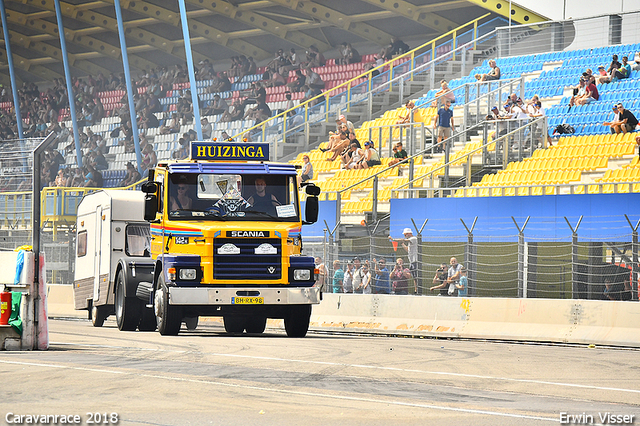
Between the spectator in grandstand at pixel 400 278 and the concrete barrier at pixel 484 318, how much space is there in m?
0.34

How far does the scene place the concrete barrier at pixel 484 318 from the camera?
15.8 meters

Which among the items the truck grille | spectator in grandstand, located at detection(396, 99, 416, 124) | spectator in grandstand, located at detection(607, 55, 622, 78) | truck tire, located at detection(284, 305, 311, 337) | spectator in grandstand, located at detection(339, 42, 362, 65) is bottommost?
truck tire, located at detection(284, 305, 311, 337)

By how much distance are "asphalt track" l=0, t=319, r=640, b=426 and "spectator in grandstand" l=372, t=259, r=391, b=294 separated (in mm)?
4099

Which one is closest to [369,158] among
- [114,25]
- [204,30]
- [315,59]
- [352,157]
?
[352,157]

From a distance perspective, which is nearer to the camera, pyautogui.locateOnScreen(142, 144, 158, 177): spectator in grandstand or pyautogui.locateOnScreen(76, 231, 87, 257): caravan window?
pyautogui.locateOnScreen(76, 231, 87, 257): caravan window

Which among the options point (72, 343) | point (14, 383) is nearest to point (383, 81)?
point (72, 343)

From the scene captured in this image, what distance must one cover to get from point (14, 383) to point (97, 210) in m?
11.0

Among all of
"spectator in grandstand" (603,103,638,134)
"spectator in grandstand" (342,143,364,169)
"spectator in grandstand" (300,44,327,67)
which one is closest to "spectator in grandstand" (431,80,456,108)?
"spectator in grandstand" (342,143,364,169)

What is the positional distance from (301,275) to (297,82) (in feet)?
101

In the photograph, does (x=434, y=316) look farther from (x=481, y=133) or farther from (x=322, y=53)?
(x=322, y=53)

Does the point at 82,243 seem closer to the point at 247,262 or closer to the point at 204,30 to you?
the point at 247,262

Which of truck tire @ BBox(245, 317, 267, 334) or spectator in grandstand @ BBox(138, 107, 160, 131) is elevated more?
spectator in grandstand @ BBox(138, 107, 160, 131)

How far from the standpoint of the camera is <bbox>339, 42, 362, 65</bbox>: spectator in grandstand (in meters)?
46.0

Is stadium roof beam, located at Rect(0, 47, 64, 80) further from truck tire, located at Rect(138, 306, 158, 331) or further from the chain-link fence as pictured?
truck tire, located at Rect(138, 306, 158, 331)
